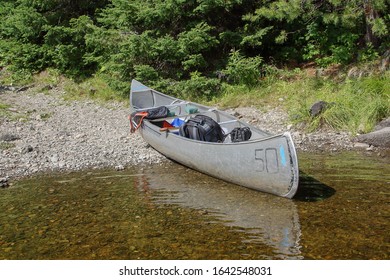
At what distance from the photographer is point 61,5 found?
17406 mm

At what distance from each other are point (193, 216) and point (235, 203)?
2.88ft

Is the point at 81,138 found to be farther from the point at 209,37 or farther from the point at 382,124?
the point at 382,124

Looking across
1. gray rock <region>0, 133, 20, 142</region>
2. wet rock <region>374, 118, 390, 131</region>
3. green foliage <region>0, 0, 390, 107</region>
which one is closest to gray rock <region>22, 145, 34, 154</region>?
gray rock <region>0, 133, 20, 142</region>

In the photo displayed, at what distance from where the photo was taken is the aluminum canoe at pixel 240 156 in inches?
289

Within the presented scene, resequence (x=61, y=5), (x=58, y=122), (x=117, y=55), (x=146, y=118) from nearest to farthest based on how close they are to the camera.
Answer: (x=146, y=118)
(x=58, y=122)
(x=117, y=55)
(x=61, y=5)

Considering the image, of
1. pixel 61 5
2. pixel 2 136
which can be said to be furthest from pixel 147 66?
pixel 61 5

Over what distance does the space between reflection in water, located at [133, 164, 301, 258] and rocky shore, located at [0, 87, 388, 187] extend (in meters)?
1.22

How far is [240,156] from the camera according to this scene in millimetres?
7871

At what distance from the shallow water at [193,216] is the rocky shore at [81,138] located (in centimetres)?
70

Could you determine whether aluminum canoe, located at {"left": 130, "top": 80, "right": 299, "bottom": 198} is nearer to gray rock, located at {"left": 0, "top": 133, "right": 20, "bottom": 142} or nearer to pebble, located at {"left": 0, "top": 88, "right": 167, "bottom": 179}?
pebble, located at {"left": 0, "top": 88, "right": 167, "bottom": 179}

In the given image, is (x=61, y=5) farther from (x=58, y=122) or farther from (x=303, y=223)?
(x=303, y=223)

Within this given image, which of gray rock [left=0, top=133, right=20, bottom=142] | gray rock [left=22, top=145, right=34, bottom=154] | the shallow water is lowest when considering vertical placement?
the shallow water

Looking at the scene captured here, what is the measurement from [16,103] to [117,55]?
12.6 feet

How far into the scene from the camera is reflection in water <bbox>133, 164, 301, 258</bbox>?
650cm
